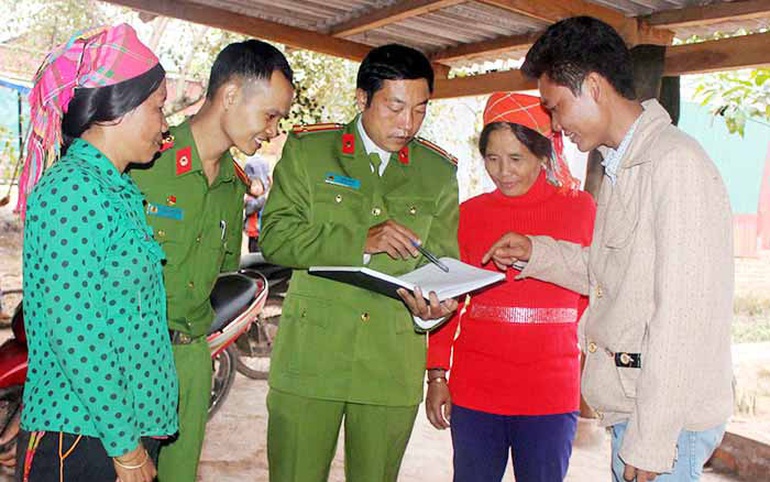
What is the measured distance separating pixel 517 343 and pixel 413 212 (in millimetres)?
535

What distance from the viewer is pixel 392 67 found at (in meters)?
2.27

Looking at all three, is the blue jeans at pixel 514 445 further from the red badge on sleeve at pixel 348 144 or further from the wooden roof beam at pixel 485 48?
the wooden roof beam at pixel 485 48

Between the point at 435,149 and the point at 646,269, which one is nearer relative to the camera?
the point at 646,269

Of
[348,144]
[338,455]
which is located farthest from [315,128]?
[338,455]

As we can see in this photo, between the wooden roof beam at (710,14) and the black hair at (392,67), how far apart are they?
184 centimetres

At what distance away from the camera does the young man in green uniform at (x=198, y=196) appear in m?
2.15

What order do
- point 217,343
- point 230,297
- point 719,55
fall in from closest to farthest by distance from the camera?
point 719,55, point 217,343, point 230,297

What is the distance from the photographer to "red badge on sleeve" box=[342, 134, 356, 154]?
2.38 m

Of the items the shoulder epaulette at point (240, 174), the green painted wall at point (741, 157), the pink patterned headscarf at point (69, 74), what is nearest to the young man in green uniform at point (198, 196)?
the shoulder epaulette at point (240, 174)

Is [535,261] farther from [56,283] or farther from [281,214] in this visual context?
[56,283]

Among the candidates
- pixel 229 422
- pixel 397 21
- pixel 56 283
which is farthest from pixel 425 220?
pixel 229 422

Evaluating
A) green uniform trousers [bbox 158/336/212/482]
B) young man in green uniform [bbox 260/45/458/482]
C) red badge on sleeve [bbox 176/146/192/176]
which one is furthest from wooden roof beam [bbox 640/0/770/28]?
green uniform trousers [bbox 158/336/212/482]

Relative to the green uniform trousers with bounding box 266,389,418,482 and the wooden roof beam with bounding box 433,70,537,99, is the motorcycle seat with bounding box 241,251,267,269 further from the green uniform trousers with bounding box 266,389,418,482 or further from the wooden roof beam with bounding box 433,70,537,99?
the green uniform trousers with bounding box 266,389,418,482

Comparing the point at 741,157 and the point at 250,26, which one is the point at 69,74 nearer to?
the point at 250,26
